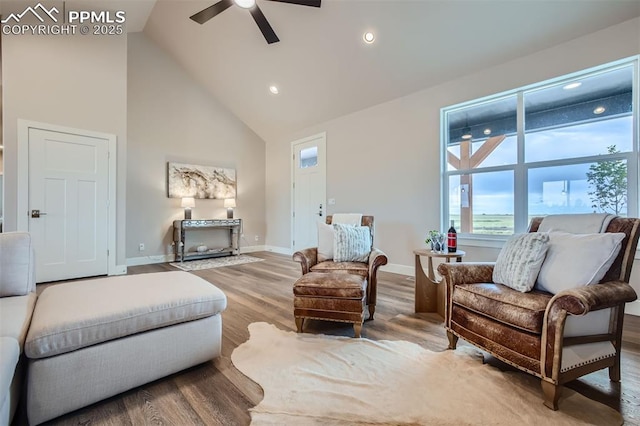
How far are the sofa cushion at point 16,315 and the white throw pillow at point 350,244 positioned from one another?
2.21 metres

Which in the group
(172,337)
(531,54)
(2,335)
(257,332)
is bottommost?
(257,332)

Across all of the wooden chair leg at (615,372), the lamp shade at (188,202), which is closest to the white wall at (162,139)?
the lamp shade at (188,202)

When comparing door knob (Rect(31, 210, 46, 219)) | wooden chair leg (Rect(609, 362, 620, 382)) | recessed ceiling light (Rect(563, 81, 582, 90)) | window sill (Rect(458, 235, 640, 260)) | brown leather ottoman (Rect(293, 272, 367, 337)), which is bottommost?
wooden chair leg (Rect(609, 362, 620, 382))

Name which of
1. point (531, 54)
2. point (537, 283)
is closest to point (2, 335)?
point (537, 283)

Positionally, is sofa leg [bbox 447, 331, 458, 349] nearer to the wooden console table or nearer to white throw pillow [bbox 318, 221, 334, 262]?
white throw pillow [bbox 318, 221, 334, 262]

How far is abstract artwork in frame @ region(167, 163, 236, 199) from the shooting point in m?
5.66

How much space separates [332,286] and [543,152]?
9.85 ft

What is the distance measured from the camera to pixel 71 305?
1.52m

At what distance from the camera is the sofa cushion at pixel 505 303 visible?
1.50m

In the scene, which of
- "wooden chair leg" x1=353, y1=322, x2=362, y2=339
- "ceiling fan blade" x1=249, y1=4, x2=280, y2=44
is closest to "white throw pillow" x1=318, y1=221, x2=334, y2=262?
"wooden chair leg" x1=353, y1=322, x2=362, y2=339

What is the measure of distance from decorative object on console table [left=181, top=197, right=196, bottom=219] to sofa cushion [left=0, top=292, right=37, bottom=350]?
3920mm

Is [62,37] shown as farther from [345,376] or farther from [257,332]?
[345,376]

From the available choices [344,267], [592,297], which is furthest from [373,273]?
[592,297]

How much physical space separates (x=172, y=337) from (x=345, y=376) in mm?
1062
